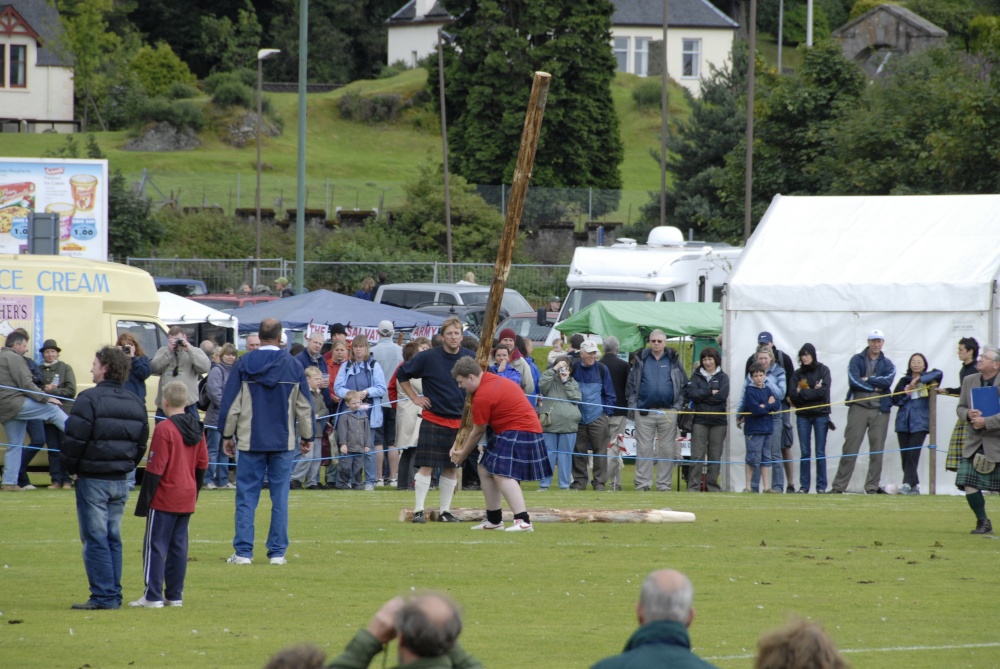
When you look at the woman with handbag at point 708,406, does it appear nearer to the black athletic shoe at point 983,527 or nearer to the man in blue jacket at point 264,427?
the black athletic shoe at point 983,527

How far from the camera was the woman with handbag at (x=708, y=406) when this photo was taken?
58.4 ft

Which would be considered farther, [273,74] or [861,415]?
[273,74]

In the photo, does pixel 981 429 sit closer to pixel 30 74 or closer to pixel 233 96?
pixel 233 96

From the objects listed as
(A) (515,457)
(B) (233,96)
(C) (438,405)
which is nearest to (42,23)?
(B) (233,96)

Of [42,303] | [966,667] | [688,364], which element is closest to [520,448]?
[966,667]

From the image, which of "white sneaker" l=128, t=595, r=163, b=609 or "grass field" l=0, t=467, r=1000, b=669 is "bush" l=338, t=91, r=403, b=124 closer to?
"grass field" l=0, t=467, r=1000, b=669

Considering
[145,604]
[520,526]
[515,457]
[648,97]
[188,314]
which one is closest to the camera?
[145,604]

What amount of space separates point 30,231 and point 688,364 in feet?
39.3

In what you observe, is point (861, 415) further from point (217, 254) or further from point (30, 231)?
point (217, 254)

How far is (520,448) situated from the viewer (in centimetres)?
1195

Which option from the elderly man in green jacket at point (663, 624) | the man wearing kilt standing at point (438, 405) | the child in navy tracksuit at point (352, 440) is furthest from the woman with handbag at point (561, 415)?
the elderly man in green jacket at point (663, 624)

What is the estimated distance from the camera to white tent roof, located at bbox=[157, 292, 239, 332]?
928 inches

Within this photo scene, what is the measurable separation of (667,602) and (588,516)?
30.8 ft

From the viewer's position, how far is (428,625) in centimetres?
381
